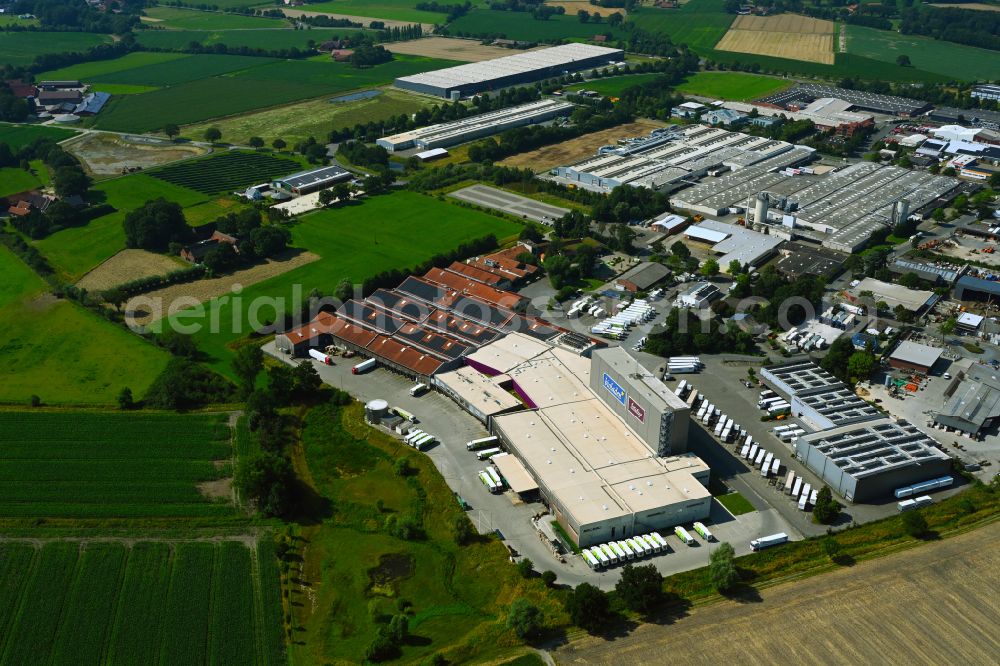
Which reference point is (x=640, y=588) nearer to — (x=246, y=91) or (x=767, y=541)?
(x=767, y=541)

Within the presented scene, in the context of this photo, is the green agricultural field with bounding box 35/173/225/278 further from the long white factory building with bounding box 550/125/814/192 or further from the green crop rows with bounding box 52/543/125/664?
the long white factory building with bounding box 550/125/814/192

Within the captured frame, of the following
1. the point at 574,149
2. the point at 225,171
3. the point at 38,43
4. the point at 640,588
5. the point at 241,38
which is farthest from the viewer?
the point at 241,38

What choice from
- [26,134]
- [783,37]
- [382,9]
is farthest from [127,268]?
[382,9]

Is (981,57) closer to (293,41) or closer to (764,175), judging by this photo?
(764,175)

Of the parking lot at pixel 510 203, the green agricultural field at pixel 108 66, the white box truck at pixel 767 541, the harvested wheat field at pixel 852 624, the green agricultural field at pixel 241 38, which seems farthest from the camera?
the green agricultural field at pixel 241 38

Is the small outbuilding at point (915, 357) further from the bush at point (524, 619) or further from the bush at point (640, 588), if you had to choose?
the bush at point (524, 619)

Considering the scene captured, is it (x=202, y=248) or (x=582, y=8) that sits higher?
(x=582, y=8)

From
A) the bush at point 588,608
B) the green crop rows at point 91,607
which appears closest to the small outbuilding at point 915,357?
the bush at point 588,608
